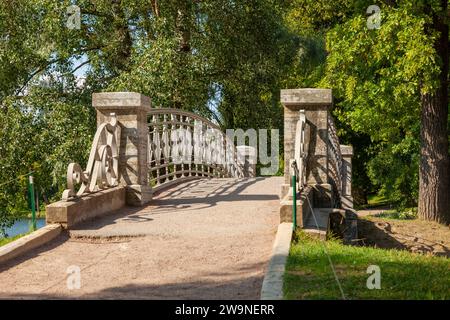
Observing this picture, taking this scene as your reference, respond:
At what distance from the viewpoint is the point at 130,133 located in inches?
404

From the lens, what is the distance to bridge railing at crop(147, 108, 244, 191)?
12.4 metres

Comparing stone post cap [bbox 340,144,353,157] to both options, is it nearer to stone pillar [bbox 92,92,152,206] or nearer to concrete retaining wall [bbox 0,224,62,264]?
stone pillar [bbox 92,92,152,206]

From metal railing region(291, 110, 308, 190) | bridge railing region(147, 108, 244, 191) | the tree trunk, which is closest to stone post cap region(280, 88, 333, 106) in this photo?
metal railing region(291, 110, 308, 190)

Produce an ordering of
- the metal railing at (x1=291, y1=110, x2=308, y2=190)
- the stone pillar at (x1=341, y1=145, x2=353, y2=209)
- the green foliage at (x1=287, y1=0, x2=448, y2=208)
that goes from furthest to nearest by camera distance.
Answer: the stone pillar at (x1=341, y1=145, x2=353, y2=209) < the green foliage at (x1=287, y1=0, x2=448, y2=208) < the metal railing at (x1=291, y1=110, x2=308, y2=190)

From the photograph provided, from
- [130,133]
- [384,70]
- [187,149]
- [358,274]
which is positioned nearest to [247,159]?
[187,149]

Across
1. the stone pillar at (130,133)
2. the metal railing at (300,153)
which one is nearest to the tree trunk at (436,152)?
the metal railing at (300,153)

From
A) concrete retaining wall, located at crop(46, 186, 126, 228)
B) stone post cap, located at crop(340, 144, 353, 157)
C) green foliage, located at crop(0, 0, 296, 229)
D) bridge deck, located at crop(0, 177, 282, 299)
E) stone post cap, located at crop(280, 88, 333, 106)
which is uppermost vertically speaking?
green foliage, located at crop(0, 0, 296, 229)

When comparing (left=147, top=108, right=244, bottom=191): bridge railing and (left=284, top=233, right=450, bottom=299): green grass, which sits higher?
(left=147, top=108, right=244, bottom=191): bridge railing

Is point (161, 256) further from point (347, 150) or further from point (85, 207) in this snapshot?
point (347, 150)

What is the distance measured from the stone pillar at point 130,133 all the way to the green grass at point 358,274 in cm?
376

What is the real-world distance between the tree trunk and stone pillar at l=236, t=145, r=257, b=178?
6105 millimetres

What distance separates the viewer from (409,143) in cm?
2284

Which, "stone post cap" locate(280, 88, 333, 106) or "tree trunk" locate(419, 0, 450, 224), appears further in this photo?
"tree trunk" locate(419, 0, 450, 224)
